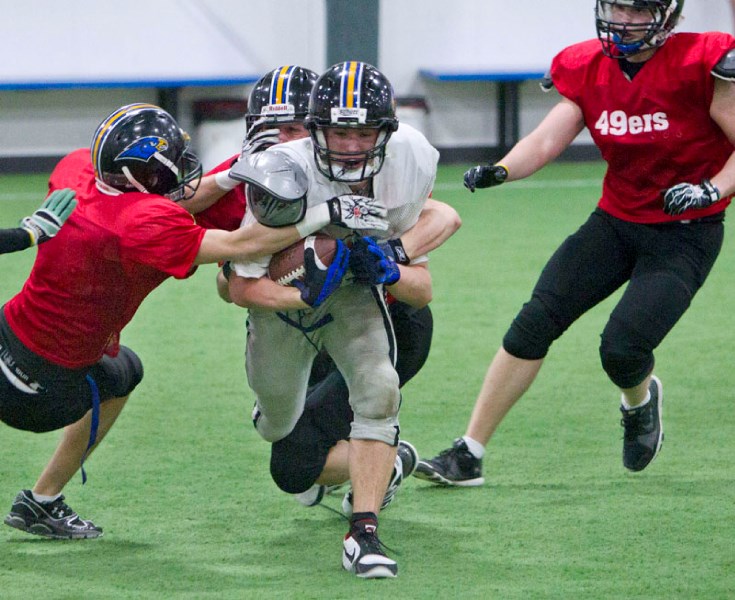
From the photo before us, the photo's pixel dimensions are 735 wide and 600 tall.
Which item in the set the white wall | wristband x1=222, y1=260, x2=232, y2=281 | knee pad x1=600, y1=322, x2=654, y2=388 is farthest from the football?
the white wall

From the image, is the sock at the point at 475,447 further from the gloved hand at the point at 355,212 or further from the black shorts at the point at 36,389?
the black shorts at the point at 36,389

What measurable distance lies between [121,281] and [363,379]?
0.74 metres

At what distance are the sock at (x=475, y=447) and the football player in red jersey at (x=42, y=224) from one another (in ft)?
5.31

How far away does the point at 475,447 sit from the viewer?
4383mm

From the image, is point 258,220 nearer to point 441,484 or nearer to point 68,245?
point 68,245

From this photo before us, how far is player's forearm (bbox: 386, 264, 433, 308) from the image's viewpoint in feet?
11.7

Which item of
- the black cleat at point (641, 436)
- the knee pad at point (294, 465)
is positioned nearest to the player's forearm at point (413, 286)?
the knee pad at point (294, 465)

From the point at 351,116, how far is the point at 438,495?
56.8 inches

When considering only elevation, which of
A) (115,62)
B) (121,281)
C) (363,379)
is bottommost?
(115,62)

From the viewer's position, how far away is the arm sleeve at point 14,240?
3.54 m

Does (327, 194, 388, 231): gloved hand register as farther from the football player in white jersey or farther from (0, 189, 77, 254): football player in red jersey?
(0, 189, 77, 254): football player in red jersey

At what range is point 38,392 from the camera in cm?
365

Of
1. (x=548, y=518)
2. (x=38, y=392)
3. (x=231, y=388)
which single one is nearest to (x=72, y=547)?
(x=38, y=392)

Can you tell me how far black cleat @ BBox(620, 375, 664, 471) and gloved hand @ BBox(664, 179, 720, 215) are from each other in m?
0.76
